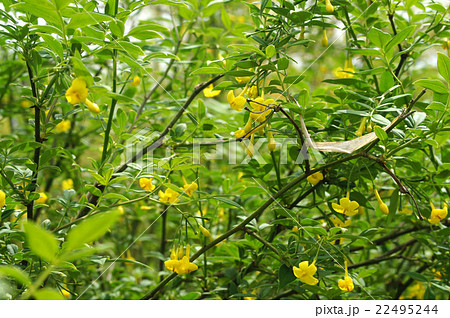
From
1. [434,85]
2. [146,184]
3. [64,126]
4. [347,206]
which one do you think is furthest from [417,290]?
[64,126]

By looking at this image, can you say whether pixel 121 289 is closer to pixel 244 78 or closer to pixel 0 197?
pixel 0 197

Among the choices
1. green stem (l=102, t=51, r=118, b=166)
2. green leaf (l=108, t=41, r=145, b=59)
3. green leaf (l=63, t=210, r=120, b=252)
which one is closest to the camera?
green leaf (l=63, t=210, r=120, b=252)

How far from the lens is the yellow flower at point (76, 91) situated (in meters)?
0.58

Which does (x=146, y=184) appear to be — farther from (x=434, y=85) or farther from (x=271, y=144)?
(x=434, y=85)

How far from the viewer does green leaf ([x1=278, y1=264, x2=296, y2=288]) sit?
2.63 ft

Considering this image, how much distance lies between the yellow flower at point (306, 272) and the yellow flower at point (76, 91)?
45 cm

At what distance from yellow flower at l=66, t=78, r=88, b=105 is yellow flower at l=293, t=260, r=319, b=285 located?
0.45 m

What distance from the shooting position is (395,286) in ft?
4.63

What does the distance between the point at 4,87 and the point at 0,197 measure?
735 millimetres

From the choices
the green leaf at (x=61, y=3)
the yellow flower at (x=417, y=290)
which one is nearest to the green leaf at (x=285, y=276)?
the green leaf at (x=61, y=3)

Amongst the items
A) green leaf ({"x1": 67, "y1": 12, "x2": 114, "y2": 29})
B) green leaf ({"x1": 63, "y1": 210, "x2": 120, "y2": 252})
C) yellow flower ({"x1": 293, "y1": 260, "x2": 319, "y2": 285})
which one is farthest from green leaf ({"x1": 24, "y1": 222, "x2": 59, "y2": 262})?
yellow flower ({"x1": 293, "y1": 260, "x2": 319, "y2": 285})

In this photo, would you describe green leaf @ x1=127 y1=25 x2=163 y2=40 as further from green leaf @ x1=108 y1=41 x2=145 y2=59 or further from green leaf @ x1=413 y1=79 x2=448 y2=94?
green leaf @ x1=413 y1=79 x2=448 y2=94

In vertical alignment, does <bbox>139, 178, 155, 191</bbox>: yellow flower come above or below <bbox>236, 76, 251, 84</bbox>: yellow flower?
below

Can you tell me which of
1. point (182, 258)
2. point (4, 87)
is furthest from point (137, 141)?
point (4, 87)
